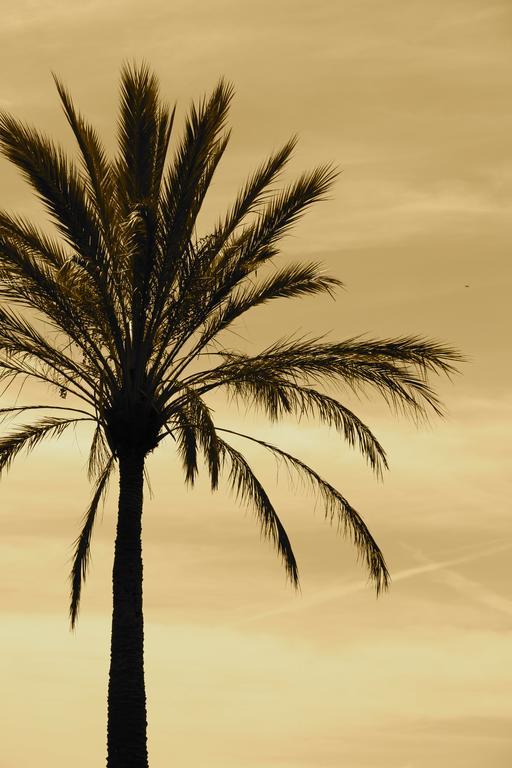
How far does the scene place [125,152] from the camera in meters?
21.4

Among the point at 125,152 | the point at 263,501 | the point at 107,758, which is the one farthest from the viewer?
the point at 263,501

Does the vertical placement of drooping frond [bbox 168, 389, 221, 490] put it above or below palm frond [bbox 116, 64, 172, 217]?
below

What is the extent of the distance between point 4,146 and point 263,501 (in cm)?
740

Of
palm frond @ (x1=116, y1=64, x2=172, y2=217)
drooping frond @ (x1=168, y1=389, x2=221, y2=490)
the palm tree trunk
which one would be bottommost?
the palm tree trunk

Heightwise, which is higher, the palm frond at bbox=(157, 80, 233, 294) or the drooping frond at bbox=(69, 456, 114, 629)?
the palm frond at bbox=(157, 80, 233, 294)

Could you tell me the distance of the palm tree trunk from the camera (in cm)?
1995

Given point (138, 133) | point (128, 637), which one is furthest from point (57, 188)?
point (128, 637)

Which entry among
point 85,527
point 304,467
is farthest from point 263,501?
point 85,527

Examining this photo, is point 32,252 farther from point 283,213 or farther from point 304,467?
point 304,467

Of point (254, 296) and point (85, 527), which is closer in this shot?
point (254, 296)

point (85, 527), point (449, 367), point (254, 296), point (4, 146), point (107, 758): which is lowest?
point (107, 758)

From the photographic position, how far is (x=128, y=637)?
66.6 ft

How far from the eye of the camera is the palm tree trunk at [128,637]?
65.5 ft

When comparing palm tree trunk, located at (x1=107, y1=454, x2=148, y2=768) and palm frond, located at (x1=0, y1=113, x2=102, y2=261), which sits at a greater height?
palm frond, located at (x1=0, y1=113, x2=102, y2=261)
